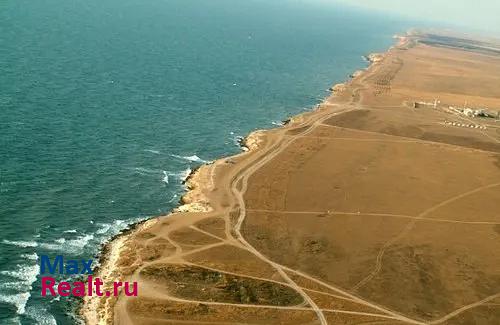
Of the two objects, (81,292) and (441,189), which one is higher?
(441,189)

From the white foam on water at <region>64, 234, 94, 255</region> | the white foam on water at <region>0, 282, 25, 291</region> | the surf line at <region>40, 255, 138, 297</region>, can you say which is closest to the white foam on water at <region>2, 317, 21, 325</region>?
the surf line at <region>40, 255, 138, 297</region>

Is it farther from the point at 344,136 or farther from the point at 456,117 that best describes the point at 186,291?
the point at 456,117

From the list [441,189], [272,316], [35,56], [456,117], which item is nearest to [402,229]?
[441,189]

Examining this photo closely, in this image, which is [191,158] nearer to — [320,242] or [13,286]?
[320,242]

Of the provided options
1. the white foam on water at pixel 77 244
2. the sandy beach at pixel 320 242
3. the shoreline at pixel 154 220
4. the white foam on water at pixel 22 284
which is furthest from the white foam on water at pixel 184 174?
the white foam on water at pixel 22 284

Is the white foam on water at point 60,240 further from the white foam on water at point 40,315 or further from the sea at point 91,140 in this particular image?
the white foam on water at point 40,315

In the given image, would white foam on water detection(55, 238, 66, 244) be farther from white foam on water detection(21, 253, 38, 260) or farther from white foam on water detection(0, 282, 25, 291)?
white foam on water detection(0, 282, 25, 291)
